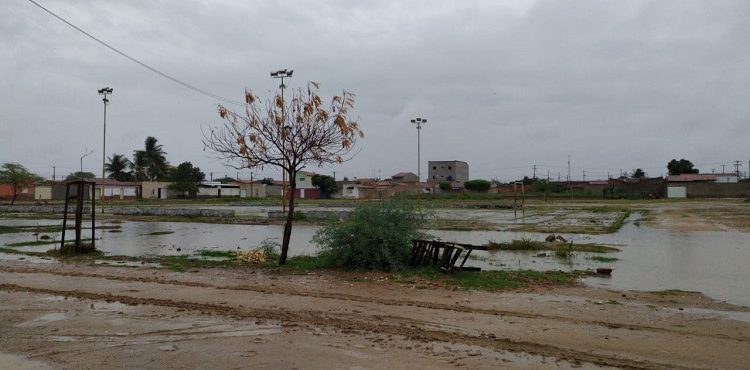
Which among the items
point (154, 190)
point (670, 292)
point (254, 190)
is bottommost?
point (670, 292)

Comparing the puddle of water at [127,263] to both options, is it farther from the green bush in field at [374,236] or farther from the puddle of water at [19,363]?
the puddle of water at [19,363]

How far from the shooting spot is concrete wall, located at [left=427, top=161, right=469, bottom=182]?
434ft

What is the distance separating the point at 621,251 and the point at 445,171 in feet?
378

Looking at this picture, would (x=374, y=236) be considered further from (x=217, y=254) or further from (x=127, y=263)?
(x=127, y=263)

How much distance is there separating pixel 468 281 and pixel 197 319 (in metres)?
5.64

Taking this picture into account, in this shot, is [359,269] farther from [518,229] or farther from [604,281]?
[518,229]

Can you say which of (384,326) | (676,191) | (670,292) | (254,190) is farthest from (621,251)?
(254,190)

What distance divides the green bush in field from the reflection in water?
2.95 metres

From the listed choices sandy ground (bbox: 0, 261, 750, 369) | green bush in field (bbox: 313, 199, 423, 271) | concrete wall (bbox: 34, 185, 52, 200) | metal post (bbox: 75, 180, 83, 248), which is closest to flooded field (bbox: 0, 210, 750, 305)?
metal post (bbox: 75, 180, 83, 248)

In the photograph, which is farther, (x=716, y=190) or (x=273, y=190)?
(x=273, y=190)

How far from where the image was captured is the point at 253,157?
13.4 meters

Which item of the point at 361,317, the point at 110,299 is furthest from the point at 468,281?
the point at 110,299

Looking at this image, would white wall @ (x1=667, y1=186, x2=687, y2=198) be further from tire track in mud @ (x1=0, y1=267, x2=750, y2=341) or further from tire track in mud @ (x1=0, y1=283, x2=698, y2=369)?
tire track in mud @ (x1=0, y1=283, x2=698, y2=369)

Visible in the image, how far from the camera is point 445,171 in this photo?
13275 centimetres
